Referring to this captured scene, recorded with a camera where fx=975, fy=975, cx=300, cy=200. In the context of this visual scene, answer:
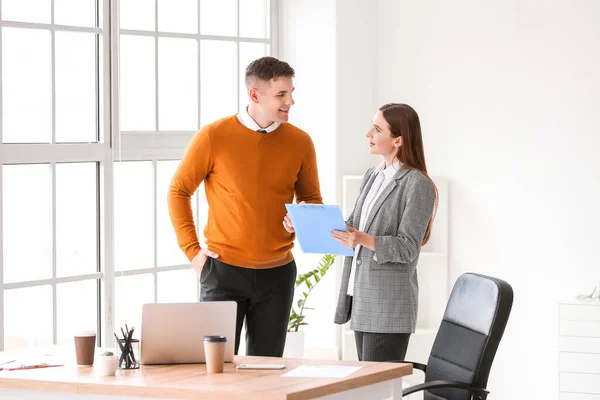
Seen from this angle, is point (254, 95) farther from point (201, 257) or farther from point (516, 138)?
point (516, 138)

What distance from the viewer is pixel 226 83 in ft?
18.5

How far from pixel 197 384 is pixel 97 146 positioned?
238 centimetres

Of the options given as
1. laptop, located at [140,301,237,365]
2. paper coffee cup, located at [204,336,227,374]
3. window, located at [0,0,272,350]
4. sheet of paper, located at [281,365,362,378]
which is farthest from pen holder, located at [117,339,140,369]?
window, located at [0,0,272,350]

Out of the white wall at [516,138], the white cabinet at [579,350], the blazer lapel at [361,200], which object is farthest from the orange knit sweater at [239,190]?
the white wall at [516,138]

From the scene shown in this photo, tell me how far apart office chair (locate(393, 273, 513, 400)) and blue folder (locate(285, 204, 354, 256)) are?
0.48 meters

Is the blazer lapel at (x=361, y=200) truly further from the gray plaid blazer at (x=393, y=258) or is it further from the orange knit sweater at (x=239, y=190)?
the orange knit sweater at (x=239, y=190)

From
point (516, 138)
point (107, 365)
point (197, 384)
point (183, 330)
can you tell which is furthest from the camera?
point (516, 138)

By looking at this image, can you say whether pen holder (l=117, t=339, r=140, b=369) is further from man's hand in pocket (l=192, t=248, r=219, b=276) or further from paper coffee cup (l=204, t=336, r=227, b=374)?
man's hand in pocket (l=192, t=248, r=219, b=276)

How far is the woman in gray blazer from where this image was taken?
3.79 metres

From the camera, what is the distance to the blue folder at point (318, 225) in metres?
3.71

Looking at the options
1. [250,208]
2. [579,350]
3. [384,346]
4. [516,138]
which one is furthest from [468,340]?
[516,138]

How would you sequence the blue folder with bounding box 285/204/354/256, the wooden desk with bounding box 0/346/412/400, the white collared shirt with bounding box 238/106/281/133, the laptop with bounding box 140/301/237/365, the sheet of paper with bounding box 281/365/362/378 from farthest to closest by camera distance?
the white collared shirt with bounding box 238/106/281/133 < the blue folder with bounding box 285/204/354/256 < the laptop with bounding box 140/301/237/365 < the sheet of paper with bounding box 281/365/362/378 < the wooden desk with bounding box 0/346/412/400

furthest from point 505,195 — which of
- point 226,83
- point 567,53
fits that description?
point 226,83

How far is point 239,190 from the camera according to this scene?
392cm
